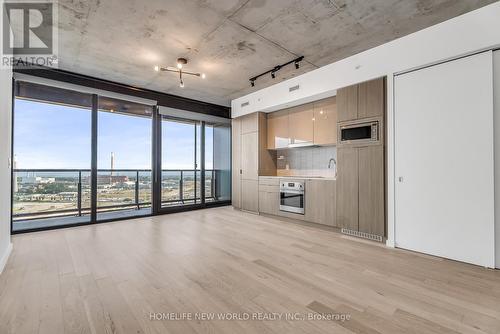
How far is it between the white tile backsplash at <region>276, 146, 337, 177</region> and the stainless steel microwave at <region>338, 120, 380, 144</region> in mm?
826

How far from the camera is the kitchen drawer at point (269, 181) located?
5.00 metres

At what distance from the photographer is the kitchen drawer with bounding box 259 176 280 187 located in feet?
16.4

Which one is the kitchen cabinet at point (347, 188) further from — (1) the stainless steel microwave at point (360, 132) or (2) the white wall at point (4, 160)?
(2) the white wall at point (4, 160)

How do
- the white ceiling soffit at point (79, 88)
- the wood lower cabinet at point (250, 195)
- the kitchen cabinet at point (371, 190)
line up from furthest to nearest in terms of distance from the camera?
the wood lower cabinet at point (250, 195) < the white ceiling soffit at point (79, 88) < the kitchen cabinet at point (371, 190)

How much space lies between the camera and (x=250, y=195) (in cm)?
561

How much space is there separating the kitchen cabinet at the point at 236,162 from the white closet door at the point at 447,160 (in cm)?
368

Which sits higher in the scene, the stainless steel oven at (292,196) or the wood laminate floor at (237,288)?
the stainless steel oven at (292,196)

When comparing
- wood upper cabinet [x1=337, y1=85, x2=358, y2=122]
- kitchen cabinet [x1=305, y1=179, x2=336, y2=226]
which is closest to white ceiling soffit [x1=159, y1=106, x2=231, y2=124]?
kitchen cabinet [x1=305, y1=179, x2=336, y2=226]

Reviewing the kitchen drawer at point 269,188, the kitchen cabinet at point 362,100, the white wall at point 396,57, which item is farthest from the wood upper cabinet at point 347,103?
the kitchen drawer at point 269,188

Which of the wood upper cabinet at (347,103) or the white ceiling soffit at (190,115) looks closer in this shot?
the wood upper cabinet at (347,103)

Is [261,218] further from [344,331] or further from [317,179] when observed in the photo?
[344,331]

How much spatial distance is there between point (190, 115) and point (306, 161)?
10.6ft

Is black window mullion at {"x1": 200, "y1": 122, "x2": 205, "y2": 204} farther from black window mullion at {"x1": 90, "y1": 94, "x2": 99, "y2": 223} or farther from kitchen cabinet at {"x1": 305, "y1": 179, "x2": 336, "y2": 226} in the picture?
kitchen cabinet at {"x1": 305, "y1": 179, "x2": 336, "y2": 226}

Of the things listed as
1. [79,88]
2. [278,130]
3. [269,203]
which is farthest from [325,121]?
[79,88]
